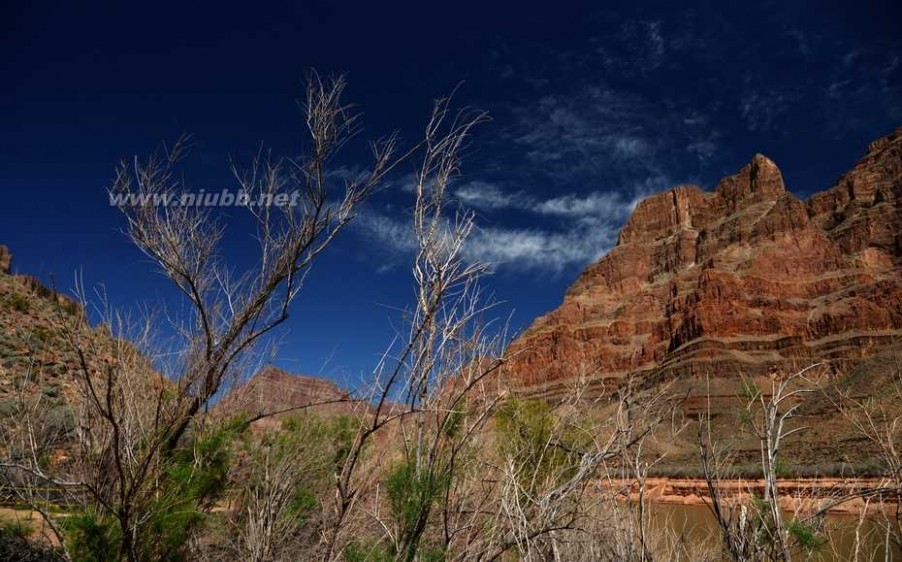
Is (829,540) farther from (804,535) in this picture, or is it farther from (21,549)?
(21,549)

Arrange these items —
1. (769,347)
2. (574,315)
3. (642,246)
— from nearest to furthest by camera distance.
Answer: (769,347) → (574,315) → (642,246)

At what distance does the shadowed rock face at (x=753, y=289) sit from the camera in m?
75.7

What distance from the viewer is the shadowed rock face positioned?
248 ft

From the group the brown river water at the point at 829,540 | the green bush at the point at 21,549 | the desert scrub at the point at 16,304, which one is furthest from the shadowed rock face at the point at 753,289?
the green bush at the point at 21,549

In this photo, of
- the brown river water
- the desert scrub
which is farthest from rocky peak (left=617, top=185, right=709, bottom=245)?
the desert scrub

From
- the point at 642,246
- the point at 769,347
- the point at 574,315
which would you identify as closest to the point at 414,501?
the point at 769,347

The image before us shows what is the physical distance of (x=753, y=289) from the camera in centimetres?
9150

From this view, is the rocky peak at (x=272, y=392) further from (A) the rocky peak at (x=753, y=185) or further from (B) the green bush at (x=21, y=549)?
(A) the rocky peak at (x=753, y=185)

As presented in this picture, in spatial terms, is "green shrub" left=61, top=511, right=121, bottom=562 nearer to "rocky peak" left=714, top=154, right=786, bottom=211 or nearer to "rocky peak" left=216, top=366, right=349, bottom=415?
"rocky peak" left=216, top=366, right=349, bottom=415

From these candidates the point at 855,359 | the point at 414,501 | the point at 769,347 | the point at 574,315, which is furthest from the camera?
the point at 574,315

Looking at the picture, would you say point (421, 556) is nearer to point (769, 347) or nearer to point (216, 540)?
point (216, 540)

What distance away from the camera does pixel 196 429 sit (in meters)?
5.25

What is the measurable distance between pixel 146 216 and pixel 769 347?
9268 centimetres

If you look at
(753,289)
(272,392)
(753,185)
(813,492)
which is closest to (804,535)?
(813,492)
